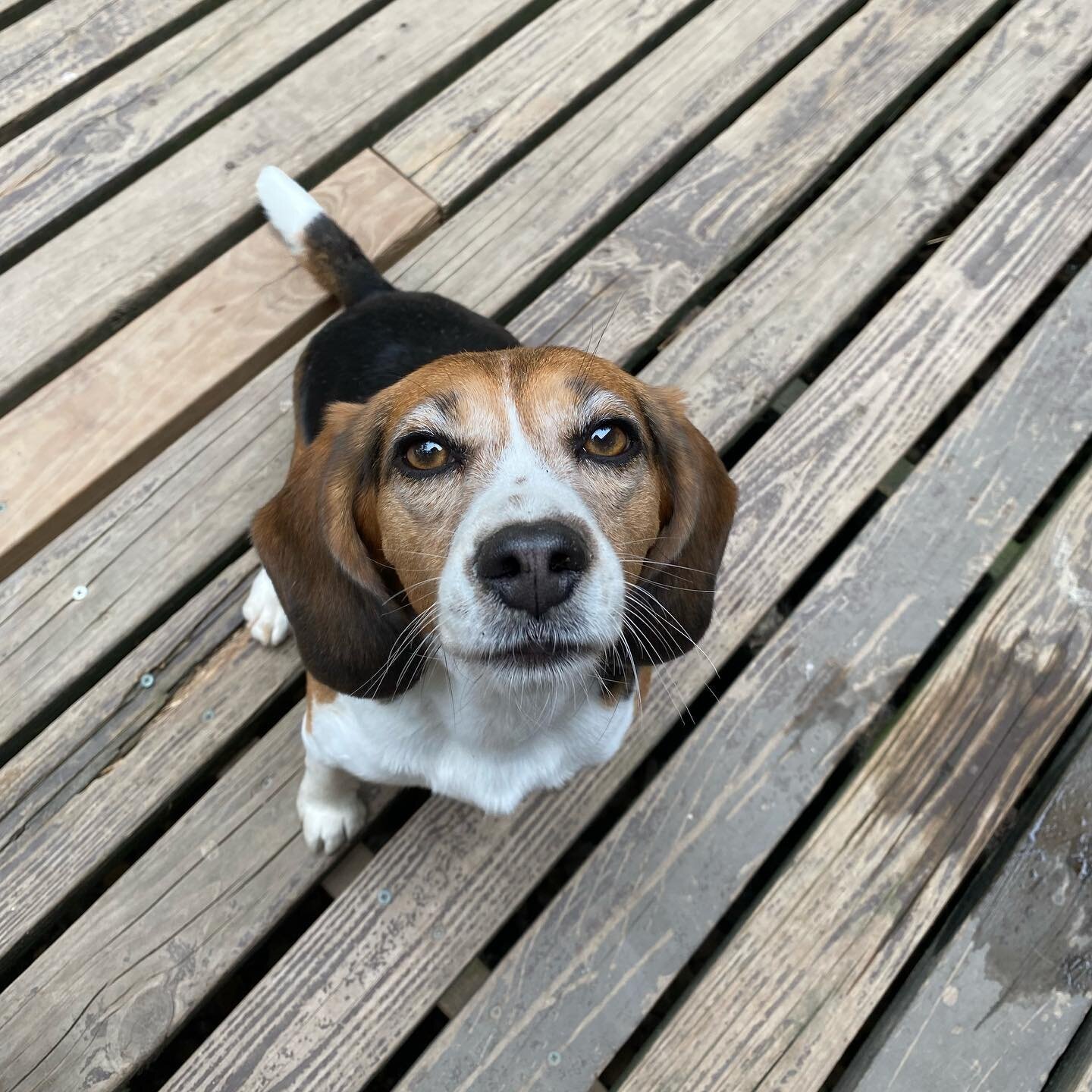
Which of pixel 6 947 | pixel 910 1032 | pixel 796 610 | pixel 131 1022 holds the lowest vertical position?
pixel 910 1032

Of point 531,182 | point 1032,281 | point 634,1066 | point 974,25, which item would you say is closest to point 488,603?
point 634,1066

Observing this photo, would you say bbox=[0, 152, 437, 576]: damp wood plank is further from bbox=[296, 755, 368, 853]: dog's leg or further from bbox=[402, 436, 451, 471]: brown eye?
bbox=[402, 436, 451, 471]: brown eye

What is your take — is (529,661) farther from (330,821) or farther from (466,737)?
(330,821)

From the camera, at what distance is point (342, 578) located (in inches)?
68.1

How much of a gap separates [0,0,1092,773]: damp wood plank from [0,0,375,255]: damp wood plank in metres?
0.88

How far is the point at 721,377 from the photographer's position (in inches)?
108

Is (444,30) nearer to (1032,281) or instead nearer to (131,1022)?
(1032,281)

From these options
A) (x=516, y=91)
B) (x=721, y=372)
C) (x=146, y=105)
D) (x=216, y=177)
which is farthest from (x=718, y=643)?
(x=146, y=105)

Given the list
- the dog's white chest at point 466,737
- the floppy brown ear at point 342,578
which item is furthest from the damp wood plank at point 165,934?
the floppy brown ear at point 342,578

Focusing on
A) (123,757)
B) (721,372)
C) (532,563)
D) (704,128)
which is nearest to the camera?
(532,563)

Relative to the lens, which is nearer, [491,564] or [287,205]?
[491,564]

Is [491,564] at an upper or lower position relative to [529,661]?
upper

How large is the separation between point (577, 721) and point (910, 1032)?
1097mm

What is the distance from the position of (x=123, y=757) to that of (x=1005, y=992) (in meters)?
2.18
